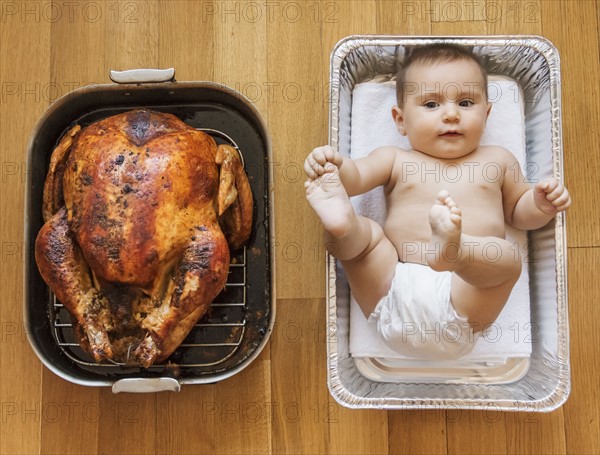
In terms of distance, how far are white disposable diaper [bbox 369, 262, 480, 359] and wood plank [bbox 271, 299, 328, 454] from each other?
166 millimetres

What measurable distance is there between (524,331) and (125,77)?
2.75ft

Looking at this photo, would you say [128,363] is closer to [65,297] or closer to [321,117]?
[65,297]

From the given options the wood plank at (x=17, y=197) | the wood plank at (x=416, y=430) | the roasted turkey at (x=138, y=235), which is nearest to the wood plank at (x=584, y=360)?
the wood plank at (x=416, y=430)

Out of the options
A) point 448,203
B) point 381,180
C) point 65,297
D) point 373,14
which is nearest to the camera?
point 448,203

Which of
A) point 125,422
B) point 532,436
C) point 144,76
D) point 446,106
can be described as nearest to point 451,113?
point 446,106

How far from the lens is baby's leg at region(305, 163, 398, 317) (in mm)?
881

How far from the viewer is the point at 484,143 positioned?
1.07 meters

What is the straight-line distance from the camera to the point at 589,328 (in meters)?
1.07

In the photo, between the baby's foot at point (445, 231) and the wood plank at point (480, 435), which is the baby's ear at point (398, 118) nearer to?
the baby's foot at point (445, 231)

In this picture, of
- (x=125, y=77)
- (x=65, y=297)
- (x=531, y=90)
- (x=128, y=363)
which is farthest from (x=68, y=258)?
(x=531, y=90)

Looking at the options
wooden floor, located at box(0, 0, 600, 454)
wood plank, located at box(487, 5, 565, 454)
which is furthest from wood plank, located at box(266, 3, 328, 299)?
wood plank, located at box(487, 5, 565, 454)

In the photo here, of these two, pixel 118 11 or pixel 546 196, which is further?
pixel 118 11

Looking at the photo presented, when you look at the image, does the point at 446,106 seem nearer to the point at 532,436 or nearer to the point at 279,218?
the point at 279,218

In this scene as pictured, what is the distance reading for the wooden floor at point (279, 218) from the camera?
107cm
